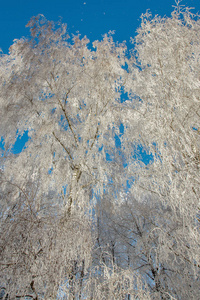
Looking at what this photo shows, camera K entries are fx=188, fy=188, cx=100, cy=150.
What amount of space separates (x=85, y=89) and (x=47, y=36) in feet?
7.16

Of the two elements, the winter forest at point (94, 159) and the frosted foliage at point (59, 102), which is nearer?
the winter forest at point (94, 159)

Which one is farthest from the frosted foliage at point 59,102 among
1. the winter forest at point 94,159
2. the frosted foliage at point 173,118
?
the frosted foliage at point 173,118

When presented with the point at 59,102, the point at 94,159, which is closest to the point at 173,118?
the point at 94,159

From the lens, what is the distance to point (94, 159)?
4.99m

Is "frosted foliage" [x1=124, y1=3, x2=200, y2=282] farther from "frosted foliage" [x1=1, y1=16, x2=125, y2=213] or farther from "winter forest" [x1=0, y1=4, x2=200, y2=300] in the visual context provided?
"frosted foliage" [x1=1, y1=16, x2=125, y2=213]

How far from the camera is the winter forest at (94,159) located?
7.91 ft

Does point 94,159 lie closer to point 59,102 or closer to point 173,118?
point 59,102

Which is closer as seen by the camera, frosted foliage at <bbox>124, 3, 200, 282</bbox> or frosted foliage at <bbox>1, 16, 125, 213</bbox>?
frosted foliage at <bbox>124, 3, 200, 282</bbox>

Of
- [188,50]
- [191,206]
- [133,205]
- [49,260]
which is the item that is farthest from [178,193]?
[133,205]

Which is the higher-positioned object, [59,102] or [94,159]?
[59,102]

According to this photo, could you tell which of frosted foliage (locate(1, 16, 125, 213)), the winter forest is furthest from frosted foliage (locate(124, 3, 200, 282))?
frosted foliage (locate(1, 16, 125, 213))

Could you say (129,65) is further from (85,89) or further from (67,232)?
(67,232)

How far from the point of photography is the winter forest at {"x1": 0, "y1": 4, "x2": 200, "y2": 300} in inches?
94.9

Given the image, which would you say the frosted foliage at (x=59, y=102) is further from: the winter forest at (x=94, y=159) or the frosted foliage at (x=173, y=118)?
the frosted foliage at (x=173, y=118)
